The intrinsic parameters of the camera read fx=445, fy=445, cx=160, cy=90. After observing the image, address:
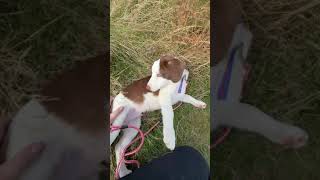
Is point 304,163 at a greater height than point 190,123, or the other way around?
point 190,123

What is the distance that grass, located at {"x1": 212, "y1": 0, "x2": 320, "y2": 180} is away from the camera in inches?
66.7

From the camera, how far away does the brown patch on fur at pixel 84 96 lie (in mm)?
1622

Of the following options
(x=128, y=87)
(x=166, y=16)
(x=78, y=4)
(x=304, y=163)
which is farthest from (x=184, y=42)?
(x=304, y=163)

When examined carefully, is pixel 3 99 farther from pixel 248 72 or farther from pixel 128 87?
pixel 248 72

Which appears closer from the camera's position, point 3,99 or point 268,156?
point 3,99

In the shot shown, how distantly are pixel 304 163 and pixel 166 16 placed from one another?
2.52ft

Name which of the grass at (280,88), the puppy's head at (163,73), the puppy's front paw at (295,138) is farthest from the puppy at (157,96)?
the puppy's front paw at (295,138)

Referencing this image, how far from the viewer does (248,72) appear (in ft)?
5.61

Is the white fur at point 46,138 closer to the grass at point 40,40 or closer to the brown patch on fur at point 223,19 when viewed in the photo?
the grass at point 40,40

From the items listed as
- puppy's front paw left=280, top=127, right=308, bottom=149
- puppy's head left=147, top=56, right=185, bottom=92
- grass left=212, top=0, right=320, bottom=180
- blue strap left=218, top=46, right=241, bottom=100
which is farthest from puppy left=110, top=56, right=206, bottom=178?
puppy's front paw left=280, top=127, right=308, bottom=149

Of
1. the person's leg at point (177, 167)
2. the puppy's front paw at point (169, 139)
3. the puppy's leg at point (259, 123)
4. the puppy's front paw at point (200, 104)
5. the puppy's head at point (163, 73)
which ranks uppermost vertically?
the puppy's head at point (163, 73)

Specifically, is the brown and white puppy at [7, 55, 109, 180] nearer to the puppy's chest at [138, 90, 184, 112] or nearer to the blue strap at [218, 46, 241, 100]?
the puppy's chest at [138, 90, 184, 112]

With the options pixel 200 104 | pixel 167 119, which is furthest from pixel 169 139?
pixel 200 104

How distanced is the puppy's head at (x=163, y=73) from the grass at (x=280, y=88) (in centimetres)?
30
